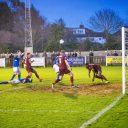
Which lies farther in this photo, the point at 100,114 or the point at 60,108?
the point at 60,108

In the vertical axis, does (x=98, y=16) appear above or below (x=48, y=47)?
above

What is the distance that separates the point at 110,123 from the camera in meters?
9.82

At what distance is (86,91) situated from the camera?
56.9 ft

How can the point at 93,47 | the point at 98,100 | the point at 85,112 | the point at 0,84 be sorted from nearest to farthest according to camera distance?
the point at 85,112, the point at 98,100, the point at 0,84, the point at 93,47

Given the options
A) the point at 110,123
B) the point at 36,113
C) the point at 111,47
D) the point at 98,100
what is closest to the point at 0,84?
the point at 98,100

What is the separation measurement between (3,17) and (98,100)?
221ft

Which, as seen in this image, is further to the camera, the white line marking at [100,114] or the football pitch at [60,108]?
the football pitch at [60,108]

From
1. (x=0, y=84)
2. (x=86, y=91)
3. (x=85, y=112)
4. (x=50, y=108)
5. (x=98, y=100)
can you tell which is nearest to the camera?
(x=85, y=112)

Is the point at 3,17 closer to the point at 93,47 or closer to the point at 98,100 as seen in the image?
the point at 93,47

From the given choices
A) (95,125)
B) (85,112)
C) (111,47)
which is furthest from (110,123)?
(111,47)

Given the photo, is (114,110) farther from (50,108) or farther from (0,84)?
(0,84)

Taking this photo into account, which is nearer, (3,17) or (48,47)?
(48,47)

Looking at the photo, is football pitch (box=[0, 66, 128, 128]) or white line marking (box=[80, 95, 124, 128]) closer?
white line marking (box=[80, 95, 124, 128])

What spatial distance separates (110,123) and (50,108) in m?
3.20
